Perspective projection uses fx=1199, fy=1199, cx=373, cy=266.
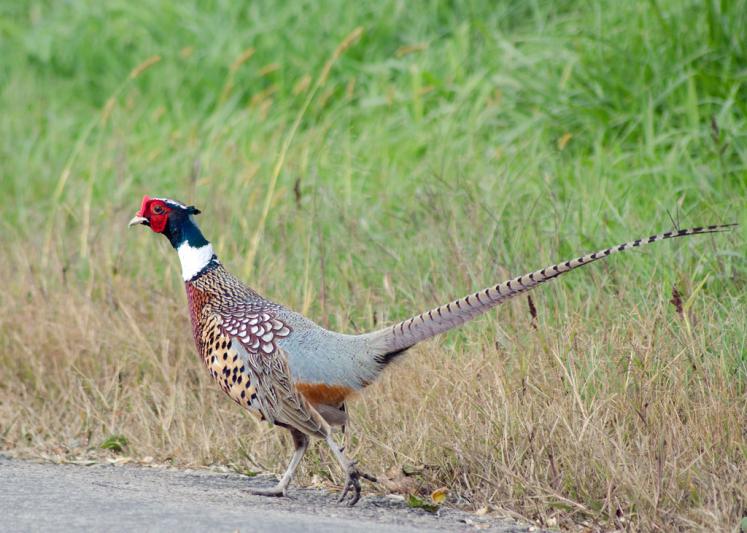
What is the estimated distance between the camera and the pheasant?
4.40 metres

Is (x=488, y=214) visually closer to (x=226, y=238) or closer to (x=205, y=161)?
(x=226, y=238)

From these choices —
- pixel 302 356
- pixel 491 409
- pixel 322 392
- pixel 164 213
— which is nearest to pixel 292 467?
pixel 322 392

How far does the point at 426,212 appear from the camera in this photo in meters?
6.66

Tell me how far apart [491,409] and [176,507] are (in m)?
1.28

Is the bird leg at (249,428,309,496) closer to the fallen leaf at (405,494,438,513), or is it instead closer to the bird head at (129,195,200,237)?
the fallen leaf at (405,494,438,513)

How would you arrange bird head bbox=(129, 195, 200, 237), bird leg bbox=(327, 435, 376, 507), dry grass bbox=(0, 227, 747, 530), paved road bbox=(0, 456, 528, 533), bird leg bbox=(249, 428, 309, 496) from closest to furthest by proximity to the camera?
paved road bbox=(0, 456, 528, 533) < dry grass bbox=(0, 227, 747, 530) < bird leg bbox=(327, 435, 376, 507) < bird leg bbox=(249, 428, 309, 496) < bird head bbox=(129, 195, 200, 237)

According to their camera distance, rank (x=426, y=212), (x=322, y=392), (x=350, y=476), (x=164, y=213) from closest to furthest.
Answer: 1. (x=350, y=476)
2. (x=322, y=392)
3. (x=164, y=213)
4. (x=426, y=212)

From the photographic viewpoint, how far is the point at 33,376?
20.2 feet

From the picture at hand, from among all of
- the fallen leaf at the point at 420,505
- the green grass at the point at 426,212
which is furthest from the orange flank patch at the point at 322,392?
the fallen leaf at the point at 420,505

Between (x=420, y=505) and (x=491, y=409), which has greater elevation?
(x=491, y=409)

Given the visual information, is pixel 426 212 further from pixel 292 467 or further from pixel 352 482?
pixel 352 482

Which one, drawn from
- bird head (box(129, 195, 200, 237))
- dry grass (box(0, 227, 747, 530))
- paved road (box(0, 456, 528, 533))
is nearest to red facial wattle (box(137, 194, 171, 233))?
bird head (box(129, 195, 200, 237))

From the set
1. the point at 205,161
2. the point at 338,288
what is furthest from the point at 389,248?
the point at 205,161

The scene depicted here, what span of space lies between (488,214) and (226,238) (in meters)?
1.66
